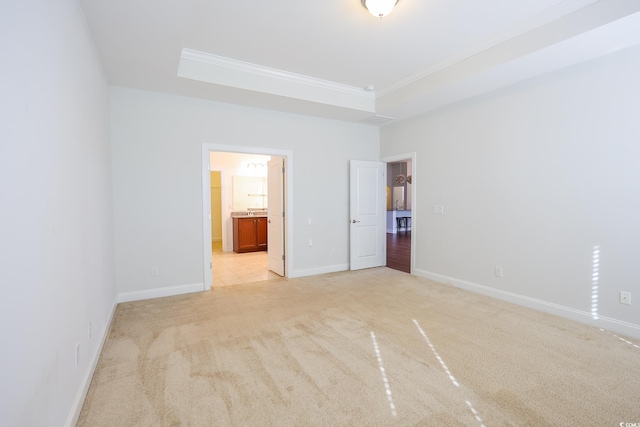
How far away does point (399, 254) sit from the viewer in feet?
23.5

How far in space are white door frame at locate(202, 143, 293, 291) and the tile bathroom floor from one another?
0.36 metres

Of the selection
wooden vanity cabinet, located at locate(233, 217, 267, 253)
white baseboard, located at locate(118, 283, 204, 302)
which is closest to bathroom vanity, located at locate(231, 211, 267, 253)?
wooden vanity cabinet, located at locate(233, 217, 267, 253)

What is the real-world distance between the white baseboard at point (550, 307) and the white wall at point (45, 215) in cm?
442

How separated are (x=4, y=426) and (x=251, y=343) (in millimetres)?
1896

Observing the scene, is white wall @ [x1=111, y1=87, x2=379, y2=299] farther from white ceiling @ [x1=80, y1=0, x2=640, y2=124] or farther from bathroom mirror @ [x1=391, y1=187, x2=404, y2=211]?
bathroom mirror @ [x1=391, y1=187, x2=404, y2=211]

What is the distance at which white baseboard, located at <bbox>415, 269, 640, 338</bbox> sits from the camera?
2.97m

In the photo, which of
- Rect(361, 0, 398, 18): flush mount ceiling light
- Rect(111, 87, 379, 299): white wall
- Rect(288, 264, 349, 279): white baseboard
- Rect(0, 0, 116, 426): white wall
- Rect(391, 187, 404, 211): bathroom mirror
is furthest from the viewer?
Rect(391, 187, 404, 211): bathroom mirror

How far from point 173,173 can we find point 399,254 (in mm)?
5132

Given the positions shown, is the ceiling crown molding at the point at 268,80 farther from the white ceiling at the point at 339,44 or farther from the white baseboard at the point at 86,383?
the white baseboard at the point at 86,383

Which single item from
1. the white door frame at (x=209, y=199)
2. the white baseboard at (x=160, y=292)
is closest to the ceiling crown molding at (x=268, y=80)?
the white door frame at (x=209, y=199)

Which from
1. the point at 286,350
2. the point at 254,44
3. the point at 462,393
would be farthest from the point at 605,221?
the point at 254,44

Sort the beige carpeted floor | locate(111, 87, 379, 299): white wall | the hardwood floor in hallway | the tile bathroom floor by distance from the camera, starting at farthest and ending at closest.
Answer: the hardwood floor in hallway, the tile bathroom floor, locate(111, 87, 379, 299): white wall, the beige carpeted floor

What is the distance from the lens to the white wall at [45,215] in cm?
111

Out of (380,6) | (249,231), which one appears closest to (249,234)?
(249,231)
